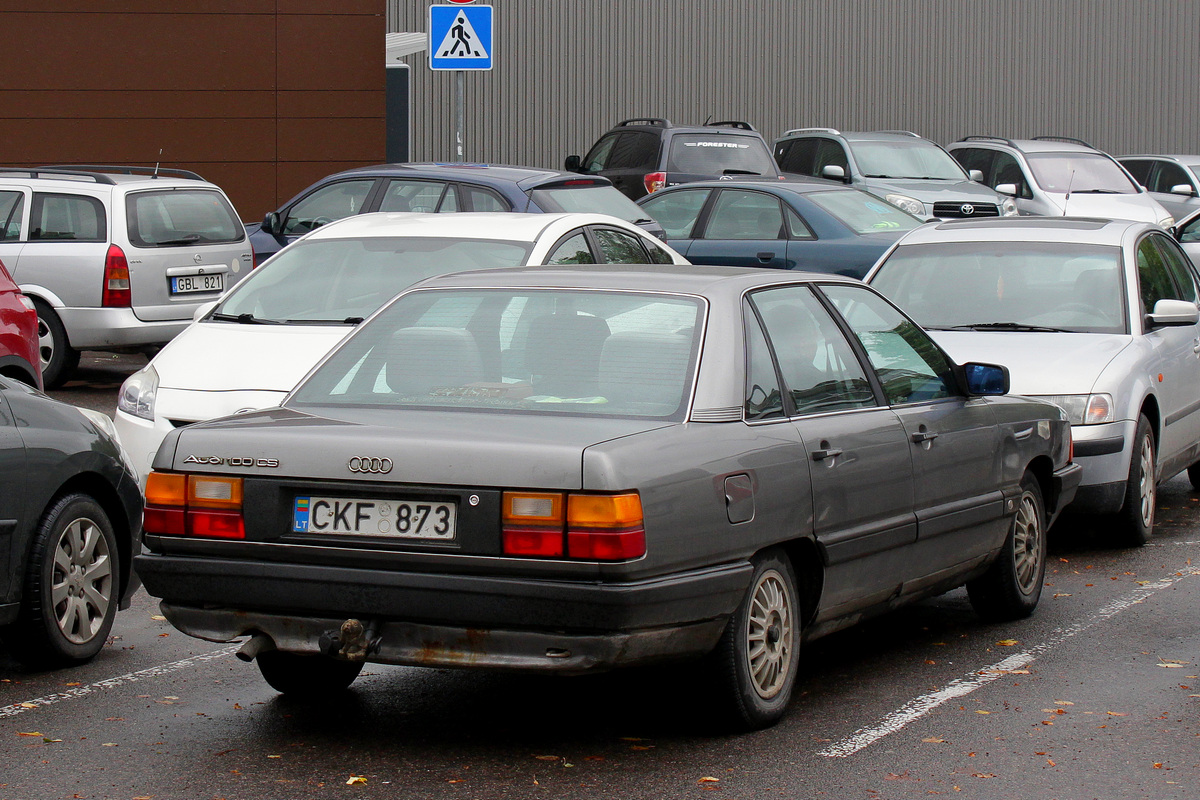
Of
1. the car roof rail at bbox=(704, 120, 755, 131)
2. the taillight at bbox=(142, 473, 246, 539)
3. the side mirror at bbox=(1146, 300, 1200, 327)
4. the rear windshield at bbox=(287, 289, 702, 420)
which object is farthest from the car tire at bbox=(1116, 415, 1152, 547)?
the car roof rail at bbox=(704, 120, 755, 131)

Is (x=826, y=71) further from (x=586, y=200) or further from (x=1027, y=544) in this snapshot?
(x=1027, y=544)

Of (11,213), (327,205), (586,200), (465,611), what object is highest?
(586,200)

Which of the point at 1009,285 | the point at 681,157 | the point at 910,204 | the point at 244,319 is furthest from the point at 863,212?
the point at 244,319

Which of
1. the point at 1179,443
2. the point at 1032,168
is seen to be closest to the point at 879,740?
the point at 1179,443

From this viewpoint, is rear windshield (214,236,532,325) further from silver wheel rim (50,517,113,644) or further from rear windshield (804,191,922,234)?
rear windshield (804,191,922,234)

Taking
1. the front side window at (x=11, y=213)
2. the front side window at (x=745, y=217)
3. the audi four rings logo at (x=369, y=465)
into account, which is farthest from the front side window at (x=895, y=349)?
the front side window at (x=11, y=213)

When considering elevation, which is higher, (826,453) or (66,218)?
(66,218)

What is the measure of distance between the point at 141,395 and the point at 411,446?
4029 millimetres

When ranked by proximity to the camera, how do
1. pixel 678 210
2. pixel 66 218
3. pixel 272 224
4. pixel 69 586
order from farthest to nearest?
1. pixel 678 210
2. pixel 66 218
3. pixel 272 224
4. pixel 69 586

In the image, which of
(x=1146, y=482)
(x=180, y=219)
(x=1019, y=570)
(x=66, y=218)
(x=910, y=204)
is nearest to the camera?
(x=1019, y=570)

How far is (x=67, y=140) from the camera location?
2119 cm

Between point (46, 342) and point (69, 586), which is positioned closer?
point (69, 586)

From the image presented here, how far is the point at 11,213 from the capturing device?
14180 mm

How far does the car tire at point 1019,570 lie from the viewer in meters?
6.69
